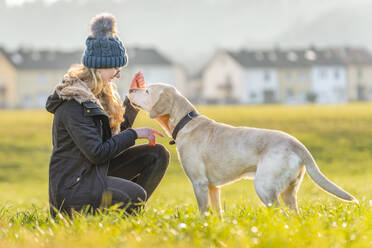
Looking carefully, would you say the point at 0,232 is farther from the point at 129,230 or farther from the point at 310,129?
the point at 310,129

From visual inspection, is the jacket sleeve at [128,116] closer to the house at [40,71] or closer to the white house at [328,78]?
the house at [40,71]

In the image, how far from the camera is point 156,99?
231 inches

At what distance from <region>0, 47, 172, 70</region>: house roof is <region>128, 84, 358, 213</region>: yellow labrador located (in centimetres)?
8043

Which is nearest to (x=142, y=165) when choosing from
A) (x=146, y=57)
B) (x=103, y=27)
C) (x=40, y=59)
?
(x=103, y=27)

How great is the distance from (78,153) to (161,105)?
1.18 metres

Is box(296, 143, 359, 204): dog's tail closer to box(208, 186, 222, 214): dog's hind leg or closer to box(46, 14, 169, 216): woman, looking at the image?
box(208, 186, 222, 214): dog's hind leg

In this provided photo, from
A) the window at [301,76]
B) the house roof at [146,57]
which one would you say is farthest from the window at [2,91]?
the window at [301,76]

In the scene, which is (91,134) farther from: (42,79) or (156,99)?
(42,79)

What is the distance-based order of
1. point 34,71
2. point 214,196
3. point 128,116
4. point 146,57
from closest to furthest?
1. point 214,196
2. point 128,116
3. point 34,71
4. point 146,57

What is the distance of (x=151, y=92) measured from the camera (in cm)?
593

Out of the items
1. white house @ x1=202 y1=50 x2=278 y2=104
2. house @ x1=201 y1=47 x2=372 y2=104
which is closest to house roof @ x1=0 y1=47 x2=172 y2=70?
white house @ x1=202 y1=50 x2=278 y2=104

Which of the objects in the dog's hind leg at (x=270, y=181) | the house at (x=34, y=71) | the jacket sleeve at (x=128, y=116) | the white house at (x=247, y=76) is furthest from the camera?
the house at (x=34, y=71)

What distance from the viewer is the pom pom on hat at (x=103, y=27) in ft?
17.7

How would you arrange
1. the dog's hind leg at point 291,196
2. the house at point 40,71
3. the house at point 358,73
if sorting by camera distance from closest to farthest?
the dog's hind leg at point 291,196 < the house at point 40,71 < the house at point 358,73
